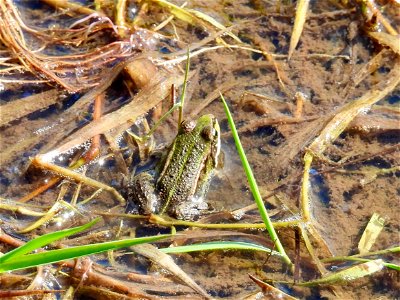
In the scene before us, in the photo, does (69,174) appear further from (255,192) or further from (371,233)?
(371,233)

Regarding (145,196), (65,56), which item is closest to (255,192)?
(145,196)

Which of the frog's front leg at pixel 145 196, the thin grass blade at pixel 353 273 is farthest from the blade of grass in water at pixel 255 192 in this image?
the frog's front leg at pixel 145 196

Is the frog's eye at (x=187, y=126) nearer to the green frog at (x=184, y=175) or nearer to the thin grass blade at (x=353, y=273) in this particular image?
the green frog at (x=184, y=175)

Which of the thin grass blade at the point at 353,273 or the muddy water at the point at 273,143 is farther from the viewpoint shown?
the muddy water at the point at 273,143

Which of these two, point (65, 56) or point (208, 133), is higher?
point (65, 56)

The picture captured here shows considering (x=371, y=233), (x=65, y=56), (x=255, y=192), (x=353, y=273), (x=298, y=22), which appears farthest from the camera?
(x=298, y=22)

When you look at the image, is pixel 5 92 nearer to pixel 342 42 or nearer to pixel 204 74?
pixel 204 74
